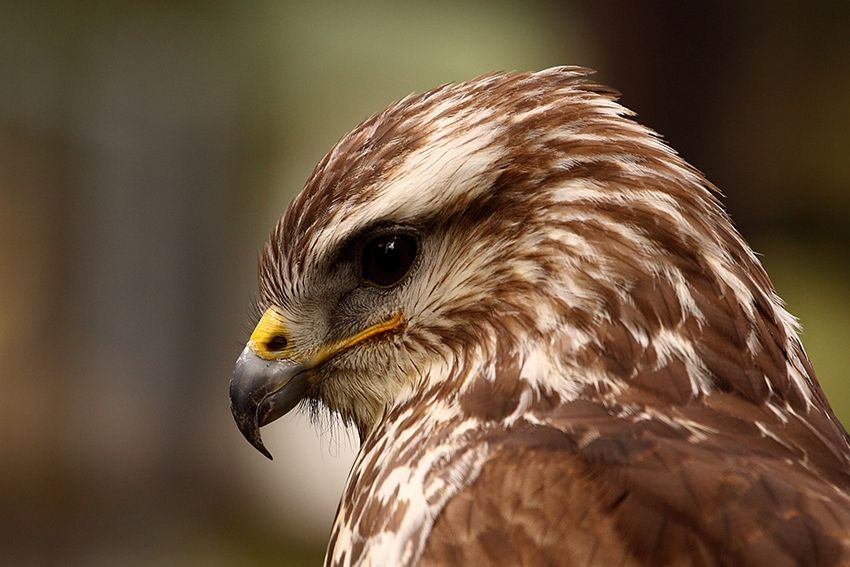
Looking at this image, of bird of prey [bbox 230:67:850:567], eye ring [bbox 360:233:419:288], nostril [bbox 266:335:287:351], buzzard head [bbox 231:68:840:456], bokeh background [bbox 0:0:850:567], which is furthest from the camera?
bokeh background [bbox 0:0:850:567]

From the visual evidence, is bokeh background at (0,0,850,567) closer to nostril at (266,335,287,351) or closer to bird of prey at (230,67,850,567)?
nostril at (266,335,287,351)

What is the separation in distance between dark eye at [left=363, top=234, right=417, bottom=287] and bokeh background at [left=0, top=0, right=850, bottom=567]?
10.00ft

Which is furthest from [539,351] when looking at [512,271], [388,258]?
[388,258]

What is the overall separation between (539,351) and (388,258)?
9.4 inches

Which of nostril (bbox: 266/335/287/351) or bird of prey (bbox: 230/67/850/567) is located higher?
bird of prey (bbox: 230/67/850/567)

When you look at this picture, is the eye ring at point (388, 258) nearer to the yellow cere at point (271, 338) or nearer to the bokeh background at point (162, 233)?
the yellow cere at point (271, 338)

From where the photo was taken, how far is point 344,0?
4.76 metres

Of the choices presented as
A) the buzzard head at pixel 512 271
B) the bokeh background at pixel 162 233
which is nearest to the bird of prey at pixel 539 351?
the buzzard head at pixel 512 271

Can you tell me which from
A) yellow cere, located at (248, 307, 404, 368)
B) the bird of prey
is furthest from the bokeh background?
the bird of prey

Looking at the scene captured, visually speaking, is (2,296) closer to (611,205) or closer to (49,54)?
(49,54)

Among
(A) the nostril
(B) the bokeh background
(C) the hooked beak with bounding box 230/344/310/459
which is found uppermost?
(A) the nostril

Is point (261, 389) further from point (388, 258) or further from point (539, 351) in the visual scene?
point (539, 351)

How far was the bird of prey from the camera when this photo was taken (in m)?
0.93

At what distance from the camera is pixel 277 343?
136 centimetres
